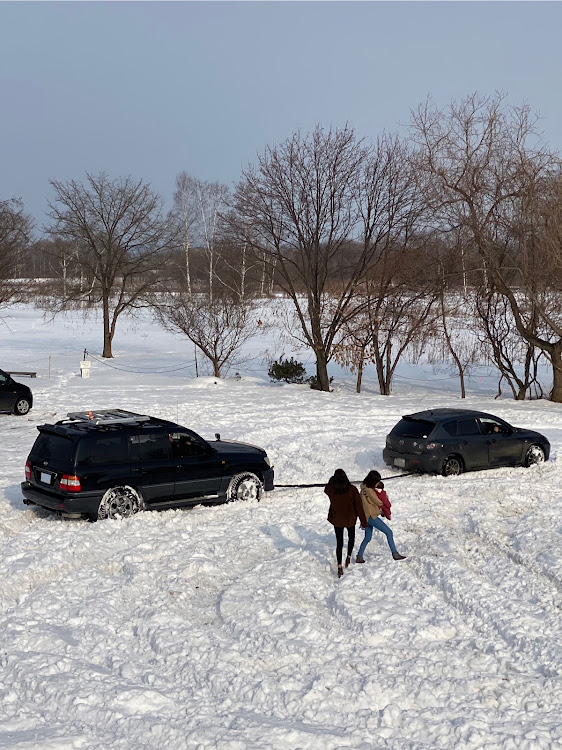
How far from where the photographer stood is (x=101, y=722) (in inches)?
266

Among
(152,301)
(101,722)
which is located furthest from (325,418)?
(152,301)

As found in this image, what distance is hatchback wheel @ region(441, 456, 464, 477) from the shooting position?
55.1 ft

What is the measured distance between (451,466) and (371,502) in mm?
6279

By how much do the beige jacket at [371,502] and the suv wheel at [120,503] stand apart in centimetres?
420

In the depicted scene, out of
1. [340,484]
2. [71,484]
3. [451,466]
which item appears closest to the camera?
[340,484]

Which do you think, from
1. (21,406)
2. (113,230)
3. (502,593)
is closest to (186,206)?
(113,230)

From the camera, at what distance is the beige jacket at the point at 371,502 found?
36.3 ft

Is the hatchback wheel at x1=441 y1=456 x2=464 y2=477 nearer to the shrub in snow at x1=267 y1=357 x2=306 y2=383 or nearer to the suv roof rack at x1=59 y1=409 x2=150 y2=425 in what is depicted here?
the suv roof rack at x1=59 y1=409 x2=150 y2=425

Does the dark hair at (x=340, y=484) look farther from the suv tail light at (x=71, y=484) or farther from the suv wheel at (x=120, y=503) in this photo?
the suv tail light at (x=71, y=484)

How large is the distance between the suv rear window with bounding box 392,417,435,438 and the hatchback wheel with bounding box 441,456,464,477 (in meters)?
0.74

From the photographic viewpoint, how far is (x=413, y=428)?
17109mm

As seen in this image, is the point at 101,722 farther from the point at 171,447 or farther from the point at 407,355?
the point at 407,355

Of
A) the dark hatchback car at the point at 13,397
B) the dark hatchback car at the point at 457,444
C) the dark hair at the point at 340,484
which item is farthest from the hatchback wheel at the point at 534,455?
the dark hatchback car at the point at 13,397

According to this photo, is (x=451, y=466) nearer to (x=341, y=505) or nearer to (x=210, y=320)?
(x=341, y=505)
